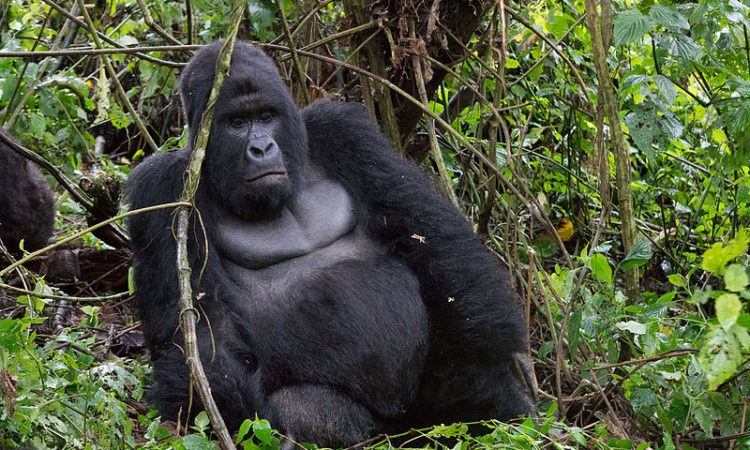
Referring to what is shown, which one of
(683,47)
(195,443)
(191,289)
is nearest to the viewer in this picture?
(195,443)

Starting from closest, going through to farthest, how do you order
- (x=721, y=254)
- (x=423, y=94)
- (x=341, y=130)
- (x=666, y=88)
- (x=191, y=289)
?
(x=721, y=254)
(x=191, y=289)
(x=666, y=88)
(x=341, y=130)
(x=423, y=94)

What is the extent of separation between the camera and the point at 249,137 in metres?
3.23

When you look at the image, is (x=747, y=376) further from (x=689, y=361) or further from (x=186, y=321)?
(x=186, y=321)

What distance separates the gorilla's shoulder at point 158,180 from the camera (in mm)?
3293

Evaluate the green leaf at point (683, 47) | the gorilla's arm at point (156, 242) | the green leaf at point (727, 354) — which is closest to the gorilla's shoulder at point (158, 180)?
the gorilla's arm at point (156, 242)

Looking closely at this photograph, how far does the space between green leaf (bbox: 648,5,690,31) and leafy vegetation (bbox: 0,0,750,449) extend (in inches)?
0.5

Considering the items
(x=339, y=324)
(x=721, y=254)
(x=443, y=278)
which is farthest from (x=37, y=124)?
(x=721, y=254)

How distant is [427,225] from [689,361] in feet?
3.57

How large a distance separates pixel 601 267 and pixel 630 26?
2.86 feet

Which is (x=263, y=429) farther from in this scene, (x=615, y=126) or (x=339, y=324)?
(x=615, y=126)

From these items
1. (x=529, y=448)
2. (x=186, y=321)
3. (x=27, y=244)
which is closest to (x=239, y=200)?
(x=186, y=321)

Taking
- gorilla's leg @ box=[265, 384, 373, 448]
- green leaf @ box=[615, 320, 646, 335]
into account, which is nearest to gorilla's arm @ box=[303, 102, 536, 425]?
gorilla's leg @ box=[265, 384, 373, 448]

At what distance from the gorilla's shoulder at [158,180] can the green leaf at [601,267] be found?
1.56 meters

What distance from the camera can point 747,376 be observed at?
9.48 feet
